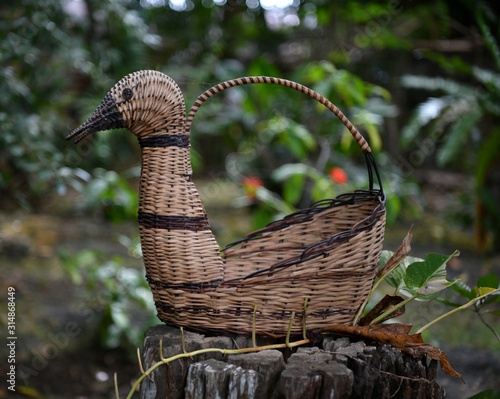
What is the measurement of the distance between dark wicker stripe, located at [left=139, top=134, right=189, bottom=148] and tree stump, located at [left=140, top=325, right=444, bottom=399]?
455 millimetres

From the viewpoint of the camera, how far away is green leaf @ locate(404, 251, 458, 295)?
1132mm

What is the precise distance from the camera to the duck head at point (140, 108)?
108 cm

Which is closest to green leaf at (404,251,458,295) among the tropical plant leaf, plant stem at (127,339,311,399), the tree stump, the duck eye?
the tropical plant leaf

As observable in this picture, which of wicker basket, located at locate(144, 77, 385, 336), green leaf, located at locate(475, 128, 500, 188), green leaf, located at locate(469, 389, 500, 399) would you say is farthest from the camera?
green leaf, located at locate(475, 128, 500, 188)

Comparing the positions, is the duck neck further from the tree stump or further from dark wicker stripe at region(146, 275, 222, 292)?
the tree stump

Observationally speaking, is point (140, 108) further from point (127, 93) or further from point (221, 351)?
point (221, 351)

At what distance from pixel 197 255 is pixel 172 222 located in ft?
0.31

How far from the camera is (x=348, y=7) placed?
3291mm

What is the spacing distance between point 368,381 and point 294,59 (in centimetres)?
470

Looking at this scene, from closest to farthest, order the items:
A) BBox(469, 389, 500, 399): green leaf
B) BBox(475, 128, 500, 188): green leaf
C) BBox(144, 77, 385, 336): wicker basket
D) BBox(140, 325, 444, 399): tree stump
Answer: BBox(140, 325, 444, 399): tree stump, BBox(144, 77, 385, 336): wicker basket, BBox(469, 389, 500, 399): green leaf, BBox(475, 128, 500, 188): green leaf

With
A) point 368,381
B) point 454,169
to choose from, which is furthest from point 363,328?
point 454,169

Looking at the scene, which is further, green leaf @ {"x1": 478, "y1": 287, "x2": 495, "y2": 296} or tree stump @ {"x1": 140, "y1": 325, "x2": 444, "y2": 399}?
green leaf @ {"x1": 478, "y1": 287, "x2": 495, "y2": 296}

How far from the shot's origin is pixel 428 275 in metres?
1.15

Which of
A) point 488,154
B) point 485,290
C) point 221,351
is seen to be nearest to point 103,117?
point 221,351
